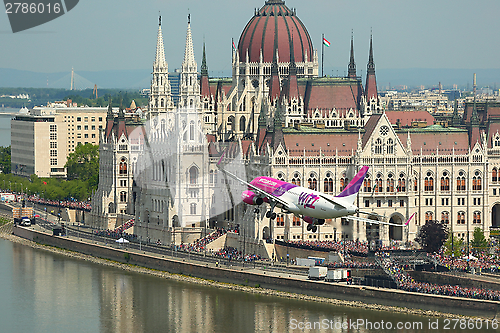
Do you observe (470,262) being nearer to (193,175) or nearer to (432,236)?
(432,236)

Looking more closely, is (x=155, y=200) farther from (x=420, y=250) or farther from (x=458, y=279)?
(x=458, y=279)

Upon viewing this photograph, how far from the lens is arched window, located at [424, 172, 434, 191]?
6969 inches

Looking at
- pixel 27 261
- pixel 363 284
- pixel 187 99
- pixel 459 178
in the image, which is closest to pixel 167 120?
pixel 187 99

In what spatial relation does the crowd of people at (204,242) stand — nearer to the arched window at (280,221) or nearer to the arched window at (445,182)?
the arched window at (280,221)

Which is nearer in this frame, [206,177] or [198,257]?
[198,257]

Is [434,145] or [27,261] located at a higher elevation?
[434,145]

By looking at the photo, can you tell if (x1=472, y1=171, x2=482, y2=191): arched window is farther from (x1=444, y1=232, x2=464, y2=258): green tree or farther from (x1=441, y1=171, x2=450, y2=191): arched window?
(x1=444, y1=232, x2=464, y2=258): green tree

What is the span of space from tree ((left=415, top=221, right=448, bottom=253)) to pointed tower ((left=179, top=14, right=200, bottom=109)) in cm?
4196

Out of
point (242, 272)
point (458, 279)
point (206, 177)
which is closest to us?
point (458, 279)

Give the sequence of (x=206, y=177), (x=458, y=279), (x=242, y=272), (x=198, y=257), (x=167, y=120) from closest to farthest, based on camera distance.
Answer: (x=458, y=279)
(x=242, y=272)
(x=198, y=257)
(x=206, y=177)
(x=167, y=120)

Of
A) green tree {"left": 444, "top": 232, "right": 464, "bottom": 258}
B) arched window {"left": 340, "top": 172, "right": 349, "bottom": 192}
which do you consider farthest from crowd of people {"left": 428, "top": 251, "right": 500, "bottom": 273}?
arched window {"left": 340, "top": 172, "right": 349, "bottom": 192}

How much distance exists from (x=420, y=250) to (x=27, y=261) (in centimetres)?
5655

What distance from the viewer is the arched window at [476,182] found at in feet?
586

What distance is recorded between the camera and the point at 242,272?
509 ft
